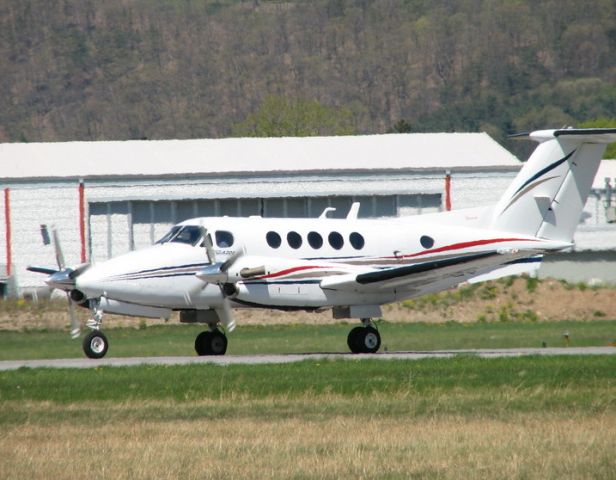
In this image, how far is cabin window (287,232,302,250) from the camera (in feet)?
97.7

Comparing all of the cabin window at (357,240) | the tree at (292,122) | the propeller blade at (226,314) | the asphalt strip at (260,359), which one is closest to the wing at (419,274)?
the cabin window at (357,240)

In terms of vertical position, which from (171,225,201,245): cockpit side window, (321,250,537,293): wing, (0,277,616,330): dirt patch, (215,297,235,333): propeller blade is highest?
(171,225,201,245): cockpit side window

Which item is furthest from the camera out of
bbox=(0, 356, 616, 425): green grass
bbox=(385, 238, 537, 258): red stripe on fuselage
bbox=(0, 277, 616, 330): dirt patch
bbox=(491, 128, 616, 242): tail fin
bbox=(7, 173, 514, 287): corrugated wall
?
bbox=(7, 173, 514, 287): corrugated wall

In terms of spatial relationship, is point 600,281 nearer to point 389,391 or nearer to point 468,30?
point 389,391

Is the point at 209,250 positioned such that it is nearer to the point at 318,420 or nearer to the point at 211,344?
the point at 211,344

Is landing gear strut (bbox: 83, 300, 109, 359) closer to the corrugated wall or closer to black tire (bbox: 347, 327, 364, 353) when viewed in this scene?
black tire (bbox: 347, 327, 364, 353)

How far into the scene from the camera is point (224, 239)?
2909 cm

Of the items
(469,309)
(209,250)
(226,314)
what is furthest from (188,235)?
(469,309)

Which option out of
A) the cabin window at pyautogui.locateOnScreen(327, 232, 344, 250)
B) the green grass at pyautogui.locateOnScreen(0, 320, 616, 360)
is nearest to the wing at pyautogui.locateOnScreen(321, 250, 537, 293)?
the cabin window at pyautogui.locateOnScreen(327, 232, 344, 250)

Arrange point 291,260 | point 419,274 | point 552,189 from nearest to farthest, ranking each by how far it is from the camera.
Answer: point 419,274, point 291,260, point 552,189

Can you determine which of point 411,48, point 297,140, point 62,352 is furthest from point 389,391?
point 411,48

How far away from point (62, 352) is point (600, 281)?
28.9m

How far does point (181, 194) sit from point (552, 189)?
101 feet

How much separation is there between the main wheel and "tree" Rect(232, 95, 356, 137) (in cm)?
8378
